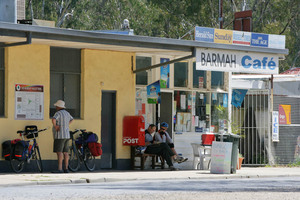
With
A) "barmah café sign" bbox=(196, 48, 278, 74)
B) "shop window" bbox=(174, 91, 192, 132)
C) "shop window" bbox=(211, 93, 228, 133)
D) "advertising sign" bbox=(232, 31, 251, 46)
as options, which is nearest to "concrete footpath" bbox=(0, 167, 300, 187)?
"barmah café sign" bbox=(196, 48, 278, 74)

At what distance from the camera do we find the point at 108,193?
1270cm

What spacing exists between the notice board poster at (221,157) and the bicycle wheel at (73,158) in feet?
12.2

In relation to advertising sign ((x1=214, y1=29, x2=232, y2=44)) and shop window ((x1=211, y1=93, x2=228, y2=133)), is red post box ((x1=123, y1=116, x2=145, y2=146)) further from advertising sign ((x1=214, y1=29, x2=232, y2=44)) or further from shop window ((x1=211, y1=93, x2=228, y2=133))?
shop window ((x1=211, y1=93, x2=228, y2=133))

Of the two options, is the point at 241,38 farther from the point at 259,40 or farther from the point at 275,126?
the point at 275,126

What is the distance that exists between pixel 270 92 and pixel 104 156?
7204mm

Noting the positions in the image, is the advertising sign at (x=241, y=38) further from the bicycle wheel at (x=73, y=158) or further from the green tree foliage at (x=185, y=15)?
the green tree foliage at (x=185, y=15)

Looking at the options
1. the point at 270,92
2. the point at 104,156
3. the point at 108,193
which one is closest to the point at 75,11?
the point at 270,92

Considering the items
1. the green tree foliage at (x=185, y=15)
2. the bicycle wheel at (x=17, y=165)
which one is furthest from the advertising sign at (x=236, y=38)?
the green tree foliage at (x=185, y=15)

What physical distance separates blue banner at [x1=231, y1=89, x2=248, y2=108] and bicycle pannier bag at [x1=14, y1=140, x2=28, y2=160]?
928cm

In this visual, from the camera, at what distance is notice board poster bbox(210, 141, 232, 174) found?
1972 centimetres

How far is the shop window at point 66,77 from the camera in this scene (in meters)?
20.2

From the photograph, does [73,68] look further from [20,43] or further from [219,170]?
[219,170]

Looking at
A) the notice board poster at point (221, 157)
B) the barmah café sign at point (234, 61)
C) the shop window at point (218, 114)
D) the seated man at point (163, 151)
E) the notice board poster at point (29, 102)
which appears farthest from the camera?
the shop window at point (218, 114)

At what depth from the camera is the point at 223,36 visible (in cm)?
2150
